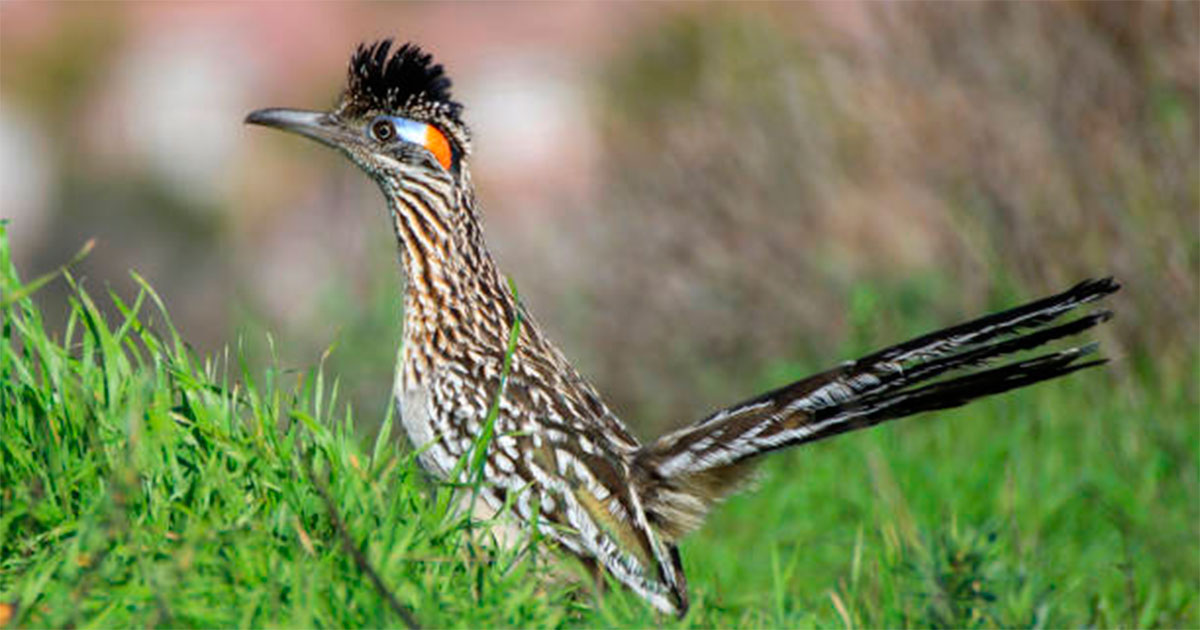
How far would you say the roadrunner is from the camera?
495cm

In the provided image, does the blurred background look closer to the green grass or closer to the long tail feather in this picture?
the long tail feather

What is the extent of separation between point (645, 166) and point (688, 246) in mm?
510

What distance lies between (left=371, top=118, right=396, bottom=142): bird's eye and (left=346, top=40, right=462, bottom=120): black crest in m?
0.05

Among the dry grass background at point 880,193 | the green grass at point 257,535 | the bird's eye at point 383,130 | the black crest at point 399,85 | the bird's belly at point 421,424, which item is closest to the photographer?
the green grass at point 257,535

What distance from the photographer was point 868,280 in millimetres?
9820

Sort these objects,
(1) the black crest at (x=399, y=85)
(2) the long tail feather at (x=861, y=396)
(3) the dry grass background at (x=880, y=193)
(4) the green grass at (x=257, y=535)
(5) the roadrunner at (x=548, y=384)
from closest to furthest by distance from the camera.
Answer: (4) the green grass at (x=257, y=535), (2) the long tail feather at (x=861, y=396), (5) the roadrunner at (x=548, y=384), (1) the black crest at (x=399, y=85), (3) the dry grass background at (x=880, y=193)

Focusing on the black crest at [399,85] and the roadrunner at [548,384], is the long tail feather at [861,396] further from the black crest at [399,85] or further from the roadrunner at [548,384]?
the black crest at [399,85]

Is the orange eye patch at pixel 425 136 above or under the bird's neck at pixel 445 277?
above

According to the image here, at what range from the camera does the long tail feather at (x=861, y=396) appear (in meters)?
4.77

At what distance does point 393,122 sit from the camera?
245 inches

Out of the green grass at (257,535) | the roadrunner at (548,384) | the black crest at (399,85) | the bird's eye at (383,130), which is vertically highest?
the black crest at (399,85)

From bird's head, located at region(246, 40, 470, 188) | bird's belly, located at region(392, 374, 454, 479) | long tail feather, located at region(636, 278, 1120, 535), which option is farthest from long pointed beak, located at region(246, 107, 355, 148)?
long tail feather, located at region(636, 278, 1120, 535)

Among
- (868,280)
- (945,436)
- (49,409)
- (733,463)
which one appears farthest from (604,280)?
(49,409)

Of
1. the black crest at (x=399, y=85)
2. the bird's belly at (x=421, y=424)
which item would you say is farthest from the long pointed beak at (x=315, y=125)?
the bird's belly at (x=421, y=424)
